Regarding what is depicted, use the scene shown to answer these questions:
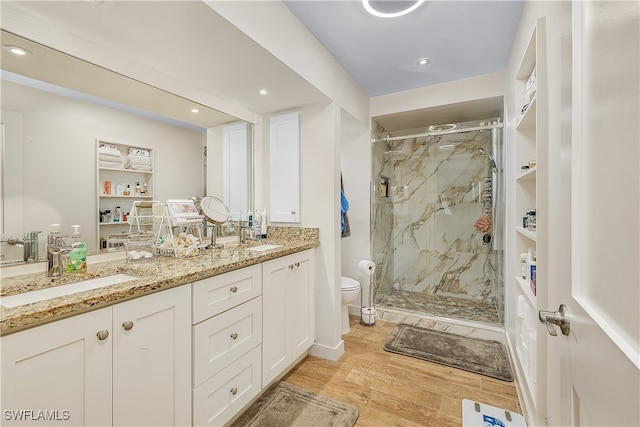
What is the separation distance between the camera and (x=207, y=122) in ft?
6.89

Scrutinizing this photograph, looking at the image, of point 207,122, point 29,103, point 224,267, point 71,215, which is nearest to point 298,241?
point 224,267

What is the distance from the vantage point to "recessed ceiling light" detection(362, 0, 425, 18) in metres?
1.57

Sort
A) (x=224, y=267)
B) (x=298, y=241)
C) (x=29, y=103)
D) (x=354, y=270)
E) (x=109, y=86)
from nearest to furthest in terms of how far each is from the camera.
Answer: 1. (x=29, y=103)
2. (x=224, y=267)
3. (x=109, y=86)
4. (x=298, y=241)
5. (x=354, y=270)

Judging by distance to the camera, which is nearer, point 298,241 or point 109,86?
point 109,86

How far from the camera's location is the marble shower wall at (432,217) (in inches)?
125

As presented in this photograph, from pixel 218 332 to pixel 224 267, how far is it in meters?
0.32

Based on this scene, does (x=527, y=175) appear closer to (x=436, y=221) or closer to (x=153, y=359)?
(x=436, y=221)

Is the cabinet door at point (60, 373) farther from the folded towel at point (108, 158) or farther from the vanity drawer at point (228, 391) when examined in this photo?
the folded towel at point (108, 158)

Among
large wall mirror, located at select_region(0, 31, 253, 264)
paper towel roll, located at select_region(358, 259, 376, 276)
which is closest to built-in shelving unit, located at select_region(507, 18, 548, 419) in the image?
paper towel roll, located at select_region(358, 259, 376, 276)

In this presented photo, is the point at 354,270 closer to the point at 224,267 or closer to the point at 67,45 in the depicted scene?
the point at 224,267

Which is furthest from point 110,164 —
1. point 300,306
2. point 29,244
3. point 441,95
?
point 441,95

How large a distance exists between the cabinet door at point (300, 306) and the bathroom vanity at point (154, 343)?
45mm

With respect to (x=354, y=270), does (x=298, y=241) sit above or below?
above

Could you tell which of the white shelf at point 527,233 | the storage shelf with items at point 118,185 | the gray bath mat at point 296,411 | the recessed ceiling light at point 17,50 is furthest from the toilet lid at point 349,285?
the recessed ceiling light at point 17,50
